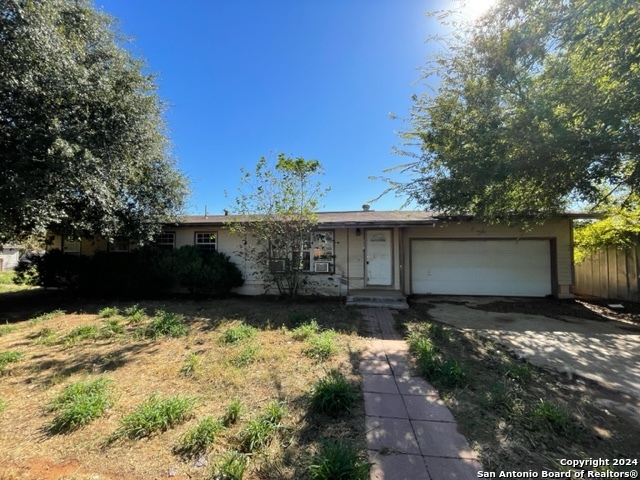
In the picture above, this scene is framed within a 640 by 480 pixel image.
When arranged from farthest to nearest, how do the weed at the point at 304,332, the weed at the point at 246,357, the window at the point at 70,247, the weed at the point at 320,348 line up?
the window at the point at 70,247 < the weed at the point at 304,332 < the weed at the point at 320,348 < the weed at the point at 246,357

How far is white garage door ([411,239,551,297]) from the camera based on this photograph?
10172 millimetres

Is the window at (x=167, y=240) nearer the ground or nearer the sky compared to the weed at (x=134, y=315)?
nearer the sky

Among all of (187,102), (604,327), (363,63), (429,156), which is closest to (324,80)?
(363,63)

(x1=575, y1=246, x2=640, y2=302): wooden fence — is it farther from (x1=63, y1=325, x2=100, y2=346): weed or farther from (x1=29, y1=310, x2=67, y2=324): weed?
(x1=29, y1=310, x2=67, y2=324): weed

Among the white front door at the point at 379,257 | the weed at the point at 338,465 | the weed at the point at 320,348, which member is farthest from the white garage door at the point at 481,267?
the weed at the point at 338,465

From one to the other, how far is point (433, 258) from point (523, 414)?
317 inches

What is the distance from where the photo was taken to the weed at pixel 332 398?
10.1 feet

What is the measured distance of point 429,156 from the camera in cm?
787

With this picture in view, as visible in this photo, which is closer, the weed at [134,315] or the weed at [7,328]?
the weed at [7,328]

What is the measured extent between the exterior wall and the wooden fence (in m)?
1.45

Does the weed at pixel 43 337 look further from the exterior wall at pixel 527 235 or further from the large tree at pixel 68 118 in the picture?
the exterior wall at pixel 527 235

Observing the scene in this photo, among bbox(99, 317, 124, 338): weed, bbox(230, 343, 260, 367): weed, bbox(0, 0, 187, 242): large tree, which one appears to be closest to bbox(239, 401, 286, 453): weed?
bbox(230, 343, 260, 367): weed

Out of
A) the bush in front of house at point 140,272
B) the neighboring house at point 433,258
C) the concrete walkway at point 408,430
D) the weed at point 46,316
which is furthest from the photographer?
the neighboring house at point 433,258

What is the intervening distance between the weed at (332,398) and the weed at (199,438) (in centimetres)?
95
